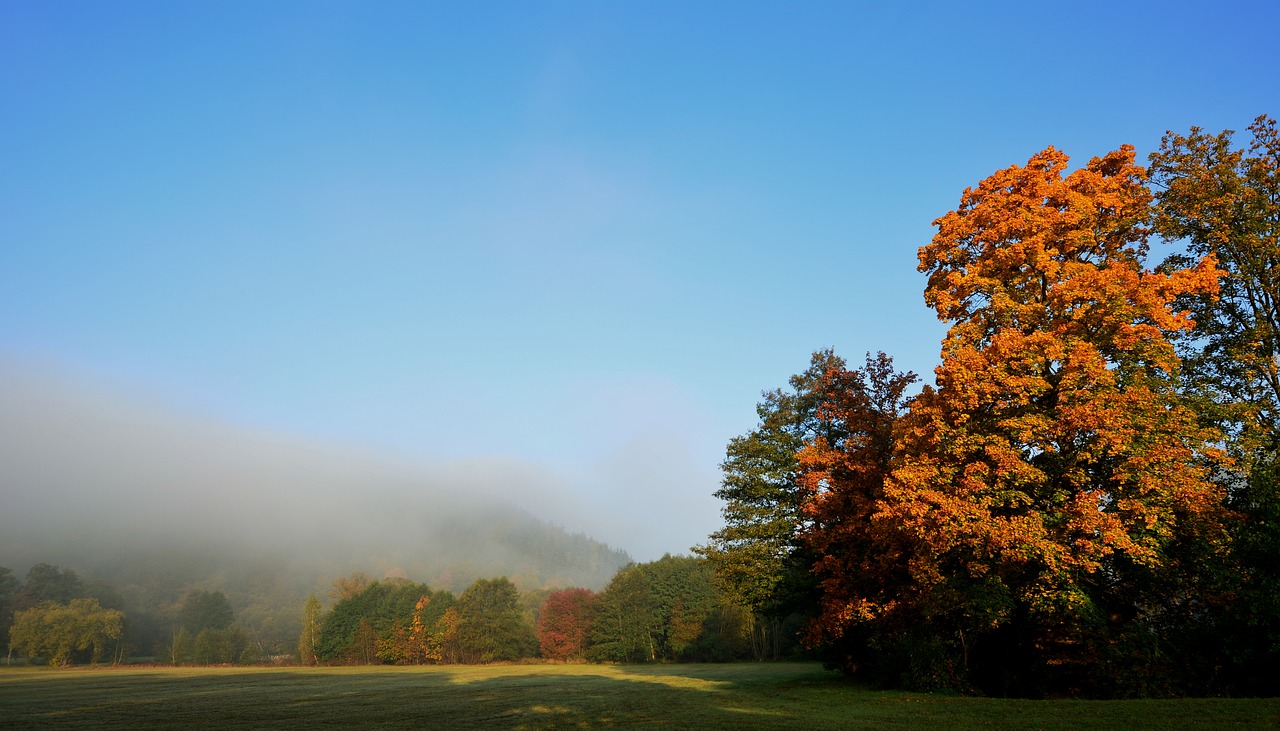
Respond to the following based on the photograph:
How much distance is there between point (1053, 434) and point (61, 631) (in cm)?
14671

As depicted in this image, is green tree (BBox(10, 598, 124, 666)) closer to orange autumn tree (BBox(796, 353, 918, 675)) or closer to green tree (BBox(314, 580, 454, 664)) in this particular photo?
green tree (BBox(314, 580, 454, 664))

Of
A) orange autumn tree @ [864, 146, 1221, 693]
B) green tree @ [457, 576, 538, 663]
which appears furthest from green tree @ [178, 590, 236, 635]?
orange autumn tree @ [864, 146, 1221, 693]

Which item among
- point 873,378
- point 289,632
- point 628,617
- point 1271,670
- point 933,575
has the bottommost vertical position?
point 289,632

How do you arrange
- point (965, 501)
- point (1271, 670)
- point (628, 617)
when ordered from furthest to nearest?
1. point (628, 617)
2. point (965, 501)
3. point (1271, 670)

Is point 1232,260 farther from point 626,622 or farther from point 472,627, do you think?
point 472,627

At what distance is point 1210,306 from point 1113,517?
33.7 ft

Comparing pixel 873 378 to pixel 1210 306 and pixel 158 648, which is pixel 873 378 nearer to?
pixel 1210 306

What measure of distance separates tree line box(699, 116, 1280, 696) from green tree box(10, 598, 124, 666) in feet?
453

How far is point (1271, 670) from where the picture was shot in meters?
16.8

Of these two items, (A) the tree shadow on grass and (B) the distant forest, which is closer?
(B) the distant forest

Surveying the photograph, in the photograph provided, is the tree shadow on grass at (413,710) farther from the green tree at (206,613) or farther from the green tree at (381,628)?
the green tree at (206,613)

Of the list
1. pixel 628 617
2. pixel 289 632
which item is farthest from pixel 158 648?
pixel 628 617

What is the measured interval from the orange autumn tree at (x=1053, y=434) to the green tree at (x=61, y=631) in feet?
464

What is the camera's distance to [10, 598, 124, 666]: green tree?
4259 inches
